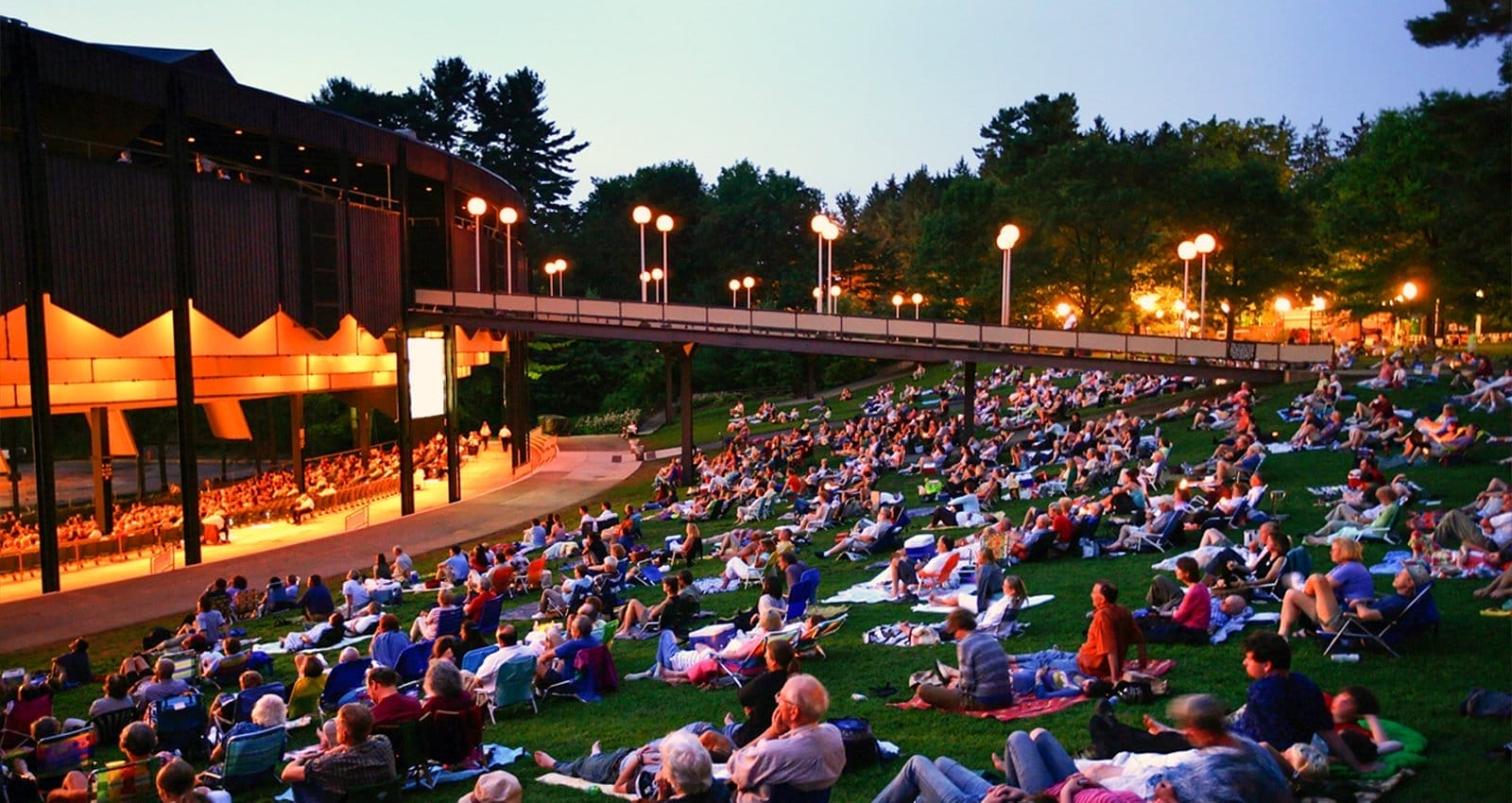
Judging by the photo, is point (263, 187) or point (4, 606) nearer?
point (4, 606)

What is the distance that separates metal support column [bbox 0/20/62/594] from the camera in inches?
792

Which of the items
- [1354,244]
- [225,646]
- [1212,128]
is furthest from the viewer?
[1212,128]

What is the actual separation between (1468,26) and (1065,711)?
10.8 m

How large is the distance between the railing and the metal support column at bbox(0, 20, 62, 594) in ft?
44.9

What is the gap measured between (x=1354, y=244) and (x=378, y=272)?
35.6 m

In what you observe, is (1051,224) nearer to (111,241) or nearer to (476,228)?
(476,228)

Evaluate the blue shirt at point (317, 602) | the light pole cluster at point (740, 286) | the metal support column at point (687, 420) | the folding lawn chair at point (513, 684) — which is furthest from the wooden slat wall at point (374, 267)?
the light pole cluster at point (740, 286)

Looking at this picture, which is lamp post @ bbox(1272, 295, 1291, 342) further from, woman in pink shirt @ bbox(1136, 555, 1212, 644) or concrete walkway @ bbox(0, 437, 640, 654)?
woman in pink shirt @ bbox(1136, 555, 1212, 644)

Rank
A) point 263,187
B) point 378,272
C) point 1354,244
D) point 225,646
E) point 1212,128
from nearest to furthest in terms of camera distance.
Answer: point 225,646 < point 263,187 < point 378,272 < point 1354,244 < point 1212,128

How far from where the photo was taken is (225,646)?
12555mm

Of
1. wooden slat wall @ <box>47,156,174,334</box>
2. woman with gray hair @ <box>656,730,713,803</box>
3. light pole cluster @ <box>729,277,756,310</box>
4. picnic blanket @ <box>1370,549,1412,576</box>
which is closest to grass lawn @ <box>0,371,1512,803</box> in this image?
picnic blanket @ <box>1370,549,1412,576</box>

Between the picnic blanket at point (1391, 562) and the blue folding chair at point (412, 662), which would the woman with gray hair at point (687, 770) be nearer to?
the blue folding chair at point (412, 662)

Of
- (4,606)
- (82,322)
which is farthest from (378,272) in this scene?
(4,606)

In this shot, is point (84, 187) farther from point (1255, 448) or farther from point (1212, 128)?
point (1212, 128)
